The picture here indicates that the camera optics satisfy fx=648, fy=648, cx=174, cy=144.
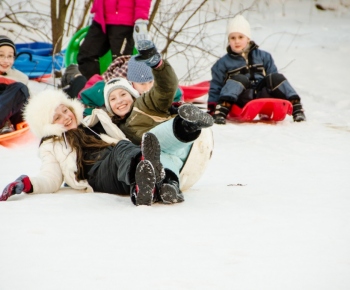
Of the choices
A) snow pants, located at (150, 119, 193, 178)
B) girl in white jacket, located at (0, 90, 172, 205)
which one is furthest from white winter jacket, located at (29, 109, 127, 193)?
snow pants, located at (150, 119, 193, 178)

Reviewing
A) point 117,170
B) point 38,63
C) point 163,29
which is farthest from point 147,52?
point 163,29

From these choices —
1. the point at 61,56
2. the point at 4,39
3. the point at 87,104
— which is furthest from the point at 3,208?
the point at 61,56

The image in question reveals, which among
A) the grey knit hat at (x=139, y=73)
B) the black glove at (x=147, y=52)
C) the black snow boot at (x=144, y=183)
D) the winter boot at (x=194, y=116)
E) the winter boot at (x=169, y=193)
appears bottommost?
the winter boot at (x=169, y=193)

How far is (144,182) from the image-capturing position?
240 cm

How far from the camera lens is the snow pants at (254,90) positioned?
4984mm

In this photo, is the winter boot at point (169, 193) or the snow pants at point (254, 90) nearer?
the winter boot at point (169, 193)

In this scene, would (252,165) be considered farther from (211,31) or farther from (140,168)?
(211,31)

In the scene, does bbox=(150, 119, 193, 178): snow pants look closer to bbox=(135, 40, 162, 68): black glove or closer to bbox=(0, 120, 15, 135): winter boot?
bbox=(135, 40, 162, 68): black glove

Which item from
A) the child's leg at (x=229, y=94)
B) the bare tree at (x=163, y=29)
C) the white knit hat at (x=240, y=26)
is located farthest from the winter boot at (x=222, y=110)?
the bare tree at (x=163, y=29)

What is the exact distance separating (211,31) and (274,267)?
7588 millimetres

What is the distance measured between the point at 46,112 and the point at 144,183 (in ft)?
2.59

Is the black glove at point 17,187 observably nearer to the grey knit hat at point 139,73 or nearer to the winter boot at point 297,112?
the grey knit hat at point 139,73

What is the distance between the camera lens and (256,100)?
488cm

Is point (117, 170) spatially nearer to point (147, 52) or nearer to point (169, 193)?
point (169, 193)
